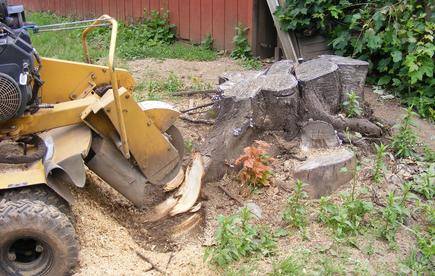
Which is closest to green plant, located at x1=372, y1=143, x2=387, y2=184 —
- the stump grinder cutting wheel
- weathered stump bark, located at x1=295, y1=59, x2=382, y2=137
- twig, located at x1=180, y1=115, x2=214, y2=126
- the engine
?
weathered stump bark, located at x1=295, y1=59, x2=382, y2=137

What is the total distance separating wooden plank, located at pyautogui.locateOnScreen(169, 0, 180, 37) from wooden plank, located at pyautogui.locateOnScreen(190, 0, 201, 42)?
28cm

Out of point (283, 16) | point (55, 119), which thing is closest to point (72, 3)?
point (283, 16)

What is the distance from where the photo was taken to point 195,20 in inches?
372

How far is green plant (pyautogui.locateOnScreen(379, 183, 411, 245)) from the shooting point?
4.31 metres

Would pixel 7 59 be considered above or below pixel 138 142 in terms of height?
above

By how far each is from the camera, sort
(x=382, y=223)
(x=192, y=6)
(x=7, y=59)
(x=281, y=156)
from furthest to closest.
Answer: (x=192, y=6)
(x=281, y=156)
(x=382, y=223)
(x=7, y=59)

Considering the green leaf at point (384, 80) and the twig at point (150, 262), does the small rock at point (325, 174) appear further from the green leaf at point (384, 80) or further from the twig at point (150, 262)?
the green leaf at point (384, 80)

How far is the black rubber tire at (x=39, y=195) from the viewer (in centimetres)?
386

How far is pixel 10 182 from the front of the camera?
3.86 metres

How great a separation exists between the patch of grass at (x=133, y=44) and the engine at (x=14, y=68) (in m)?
4.65

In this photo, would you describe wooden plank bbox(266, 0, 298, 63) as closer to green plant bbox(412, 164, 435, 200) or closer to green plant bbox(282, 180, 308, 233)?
green plant bbox(412, 164, 435, 200)

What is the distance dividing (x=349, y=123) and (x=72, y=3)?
7.48 meters

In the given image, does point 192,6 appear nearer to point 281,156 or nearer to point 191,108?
point 191,108

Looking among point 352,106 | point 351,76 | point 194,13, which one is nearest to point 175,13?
point 194,13
